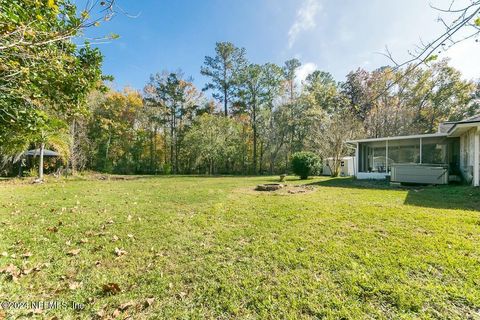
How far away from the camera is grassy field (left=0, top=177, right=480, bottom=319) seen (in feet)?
6.48

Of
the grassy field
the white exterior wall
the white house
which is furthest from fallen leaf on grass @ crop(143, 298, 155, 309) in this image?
the white exterior wall

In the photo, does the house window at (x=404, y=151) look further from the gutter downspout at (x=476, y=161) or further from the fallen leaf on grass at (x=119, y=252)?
the fallen leaf on grass at (x=119, y=252)

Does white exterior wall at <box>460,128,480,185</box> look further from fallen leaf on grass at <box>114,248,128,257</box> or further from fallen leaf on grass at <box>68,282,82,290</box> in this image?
fallen leaf on grass at <box>68,282,82,290</box>

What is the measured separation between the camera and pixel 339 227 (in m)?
3.87

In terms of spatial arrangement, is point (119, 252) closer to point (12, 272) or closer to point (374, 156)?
point (12, 272)

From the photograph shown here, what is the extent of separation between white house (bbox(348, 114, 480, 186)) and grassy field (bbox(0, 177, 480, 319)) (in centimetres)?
574

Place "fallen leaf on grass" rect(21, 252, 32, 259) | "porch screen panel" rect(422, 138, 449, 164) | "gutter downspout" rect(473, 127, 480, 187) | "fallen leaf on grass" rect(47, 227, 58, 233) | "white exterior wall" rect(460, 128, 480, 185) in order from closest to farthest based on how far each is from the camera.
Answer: "fallen leaf on grass" rect(21, 252, 32, 259), "fallen leaf on grass" rect(47, 227, 58, 233), "gutter downspout" rect(473, 127, 480, 187), "white exterior wall" rect(460, 128, 480, 185), "porch screen panel" rect(422, 138, 449, 164)

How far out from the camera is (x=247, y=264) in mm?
2719

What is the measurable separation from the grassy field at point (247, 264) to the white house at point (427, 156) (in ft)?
18.8

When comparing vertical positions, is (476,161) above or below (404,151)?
below

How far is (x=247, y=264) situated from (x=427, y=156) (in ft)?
44.8

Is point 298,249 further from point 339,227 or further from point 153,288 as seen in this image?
point 153,288

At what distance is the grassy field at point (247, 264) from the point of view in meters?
1.97

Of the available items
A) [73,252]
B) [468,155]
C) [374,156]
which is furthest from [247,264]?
[374,156]
